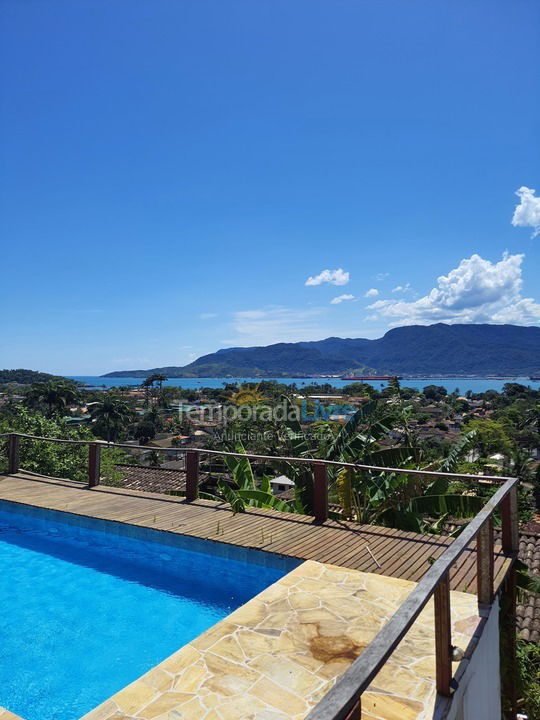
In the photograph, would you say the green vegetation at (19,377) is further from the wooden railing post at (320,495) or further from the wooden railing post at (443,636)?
the wooden railing post at (443,636)

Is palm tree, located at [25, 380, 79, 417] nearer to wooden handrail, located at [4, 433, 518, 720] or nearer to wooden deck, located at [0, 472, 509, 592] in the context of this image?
wooden deck, located at [0, 472, 509, 592]

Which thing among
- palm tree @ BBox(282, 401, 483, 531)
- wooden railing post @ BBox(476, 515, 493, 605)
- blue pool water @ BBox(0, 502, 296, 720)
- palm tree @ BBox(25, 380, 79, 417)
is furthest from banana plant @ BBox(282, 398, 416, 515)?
palm tree @ BBox(25, 380, 79, 417)

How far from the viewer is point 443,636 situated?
2531 mm

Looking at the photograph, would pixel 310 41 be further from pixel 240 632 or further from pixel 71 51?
pixel 240 632

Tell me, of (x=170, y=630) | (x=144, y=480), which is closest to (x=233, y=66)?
(x=144, y=480)

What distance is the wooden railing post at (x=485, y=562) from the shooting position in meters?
3.48

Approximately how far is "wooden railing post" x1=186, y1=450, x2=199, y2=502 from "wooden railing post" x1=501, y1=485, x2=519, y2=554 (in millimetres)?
4639

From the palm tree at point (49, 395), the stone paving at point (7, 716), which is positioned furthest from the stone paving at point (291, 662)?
the palm tree at point (49, 395)

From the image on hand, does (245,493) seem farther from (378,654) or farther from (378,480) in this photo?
(378,654)

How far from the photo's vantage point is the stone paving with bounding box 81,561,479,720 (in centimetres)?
285

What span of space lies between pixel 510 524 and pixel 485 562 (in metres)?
1.73

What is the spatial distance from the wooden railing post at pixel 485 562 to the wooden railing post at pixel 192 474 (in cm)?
495

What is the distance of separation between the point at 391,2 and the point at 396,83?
8.04ft

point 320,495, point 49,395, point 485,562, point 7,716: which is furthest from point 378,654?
point 49,395
